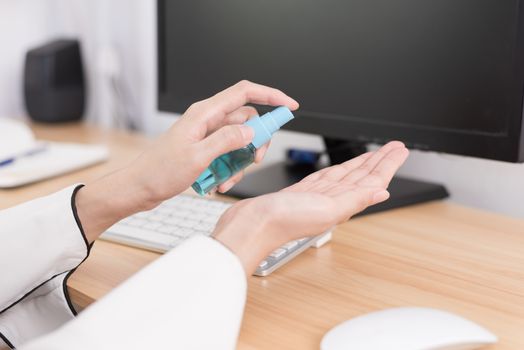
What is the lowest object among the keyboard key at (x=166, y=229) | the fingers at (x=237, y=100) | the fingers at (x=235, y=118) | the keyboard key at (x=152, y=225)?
the keyboard key at (x=152, y=225)

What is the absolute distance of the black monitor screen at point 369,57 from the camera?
795 millimetres

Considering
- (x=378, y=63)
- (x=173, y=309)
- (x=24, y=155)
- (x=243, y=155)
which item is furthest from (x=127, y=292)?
(x=24, y=155)

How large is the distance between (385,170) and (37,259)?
0.39 metres

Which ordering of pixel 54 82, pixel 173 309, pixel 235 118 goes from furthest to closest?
pixel 54 82, pixel 235 118, pixel 173 309

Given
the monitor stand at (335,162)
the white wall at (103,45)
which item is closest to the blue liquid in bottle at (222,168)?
the monitor stand at (335,162)

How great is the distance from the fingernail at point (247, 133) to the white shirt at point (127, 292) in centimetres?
14

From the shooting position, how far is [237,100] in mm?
769

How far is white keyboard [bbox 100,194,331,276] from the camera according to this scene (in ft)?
2.53

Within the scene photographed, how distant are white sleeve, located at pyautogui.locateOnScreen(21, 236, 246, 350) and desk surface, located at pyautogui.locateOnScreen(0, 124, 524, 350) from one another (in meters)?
0.05

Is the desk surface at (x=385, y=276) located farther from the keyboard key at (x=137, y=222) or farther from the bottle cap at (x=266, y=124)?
the bottle cap at (x=266, y=124)

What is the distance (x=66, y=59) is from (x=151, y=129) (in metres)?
0.26

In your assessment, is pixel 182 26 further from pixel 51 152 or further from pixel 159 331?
pixel 159 331

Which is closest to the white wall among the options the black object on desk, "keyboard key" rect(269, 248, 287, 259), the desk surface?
the black object on desk

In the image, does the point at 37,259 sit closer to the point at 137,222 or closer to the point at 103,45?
the point at 137,222
